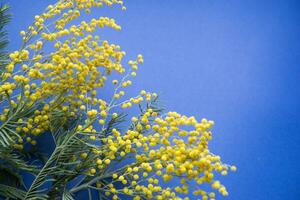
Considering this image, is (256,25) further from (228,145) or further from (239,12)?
(228,145)

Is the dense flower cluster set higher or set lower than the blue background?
lower

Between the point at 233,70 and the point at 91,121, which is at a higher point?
the point at 233,70

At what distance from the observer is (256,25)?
139 cm

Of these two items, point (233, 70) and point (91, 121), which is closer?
point (91, 121)

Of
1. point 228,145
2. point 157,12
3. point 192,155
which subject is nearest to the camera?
point 192,155

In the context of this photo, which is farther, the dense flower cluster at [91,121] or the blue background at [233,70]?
the blue background at [233,70]

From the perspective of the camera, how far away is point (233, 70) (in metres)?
1.35

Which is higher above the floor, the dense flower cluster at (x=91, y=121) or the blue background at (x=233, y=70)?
the blue background at (x=233, y=70)

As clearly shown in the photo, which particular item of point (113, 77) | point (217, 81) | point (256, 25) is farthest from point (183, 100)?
point (256, 25)

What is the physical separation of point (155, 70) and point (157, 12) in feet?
0.68

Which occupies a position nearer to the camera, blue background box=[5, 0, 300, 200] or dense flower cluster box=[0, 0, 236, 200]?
dense flower cluster box=[0, 0, 236, 200]

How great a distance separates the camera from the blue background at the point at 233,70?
1280mm

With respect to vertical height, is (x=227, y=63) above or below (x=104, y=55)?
above

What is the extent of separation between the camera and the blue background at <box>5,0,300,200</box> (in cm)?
128
